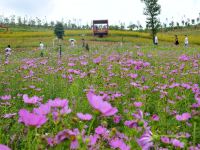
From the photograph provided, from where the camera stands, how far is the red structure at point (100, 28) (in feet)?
160

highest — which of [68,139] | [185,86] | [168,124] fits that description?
[68,139]

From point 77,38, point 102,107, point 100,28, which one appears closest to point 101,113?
point 102,107

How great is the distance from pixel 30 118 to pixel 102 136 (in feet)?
2.44

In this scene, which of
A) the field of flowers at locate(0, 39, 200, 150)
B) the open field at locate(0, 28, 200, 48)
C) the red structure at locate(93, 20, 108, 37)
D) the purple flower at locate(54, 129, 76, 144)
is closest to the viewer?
the purple flower at locate(54, 129, 76, 144)

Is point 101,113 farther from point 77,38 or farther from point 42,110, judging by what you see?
point 77,38

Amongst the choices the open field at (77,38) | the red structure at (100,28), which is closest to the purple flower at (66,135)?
the open field at (77,38)

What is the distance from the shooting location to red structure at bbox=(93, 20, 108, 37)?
4891cm

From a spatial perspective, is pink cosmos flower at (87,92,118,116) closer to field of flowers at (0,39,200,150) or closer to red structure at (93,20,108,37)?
field of flowers at (0,39,200,150)

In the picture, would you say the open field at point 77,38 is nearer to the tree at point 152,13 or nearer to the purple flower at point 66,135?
the tree at point 152,13

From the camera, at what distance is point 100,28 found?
49.7 meters

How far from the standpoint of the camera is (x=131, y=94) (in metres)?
4.40

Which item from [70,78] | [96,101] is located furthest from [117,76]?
[96,101]

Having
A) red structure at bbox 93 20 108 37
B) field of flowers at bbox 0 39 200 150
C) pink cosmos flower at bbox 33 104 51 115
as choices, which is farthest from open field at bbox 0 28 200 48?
pink cosmos flower at bbox 33 104 51 115

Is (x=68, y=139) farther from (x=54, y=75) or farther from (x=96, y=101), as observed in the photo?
(x=54, y=75)
